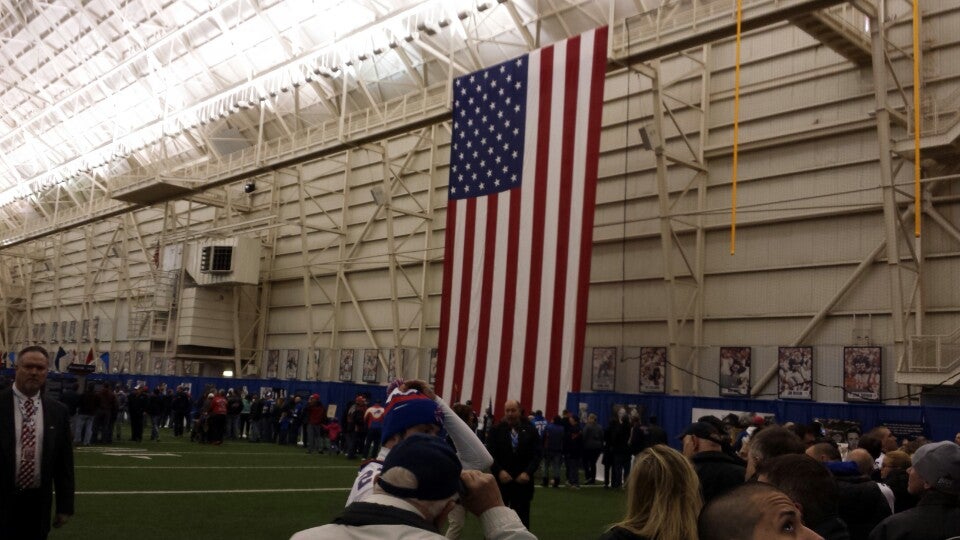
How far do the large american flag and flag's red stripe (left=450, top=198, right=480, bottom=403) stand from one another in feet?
0.07

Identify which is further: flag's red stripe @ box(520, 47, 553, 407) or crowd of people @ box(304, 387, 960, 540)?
flag's red stripe @ box(520, 47, 553, 407)

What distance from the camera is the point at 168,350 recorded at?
33469 mm

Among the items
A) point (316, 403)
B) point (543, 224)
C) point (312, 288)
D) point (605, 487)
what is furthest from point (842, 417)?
point (312, 288)

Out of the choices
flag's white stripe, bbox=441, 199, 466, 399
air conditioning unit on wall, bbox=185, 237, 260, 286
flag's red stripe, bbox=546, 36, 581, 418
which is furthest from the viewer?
air conditioning unit on wall, bbox=185, 237, 260, 286

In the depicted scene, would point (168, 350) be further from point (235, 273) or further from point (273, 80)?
point (273, 80)

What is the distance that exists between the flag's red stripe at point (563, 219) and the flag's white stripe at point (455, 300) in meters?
2.24

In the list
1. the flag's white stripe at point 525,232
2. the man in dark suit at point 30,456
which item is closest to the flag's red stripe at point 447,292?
the flag's white stripe at point 525,232

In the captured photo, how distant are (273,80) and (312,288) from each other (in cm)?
770

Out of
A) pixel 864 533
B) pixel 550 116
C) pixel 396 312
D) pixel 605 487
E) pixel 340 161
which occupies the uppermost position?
pixel 340 161

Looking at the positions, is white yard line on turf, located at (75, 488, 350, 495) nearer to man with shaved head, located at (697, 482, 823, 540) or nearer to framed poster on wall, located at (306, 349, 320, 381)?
man with shaved head, located at (697, 482, 823, 540)

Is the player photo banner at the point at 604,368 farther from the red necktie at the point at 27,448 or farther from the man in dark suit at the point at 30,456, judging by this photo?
the red necktie at the point at 27,448

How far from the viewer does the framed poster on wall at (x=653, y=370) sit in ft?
67.0

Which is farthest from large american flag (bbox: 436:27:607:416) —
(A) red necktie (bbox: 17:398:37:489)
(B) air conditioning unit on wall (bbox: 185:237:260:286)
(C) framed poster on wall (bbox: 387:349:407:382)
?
(B) air conditioning unit on wall (bbox: 185:237:260:286)

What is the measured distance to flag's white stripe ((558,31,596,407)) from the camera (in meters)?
15.3
